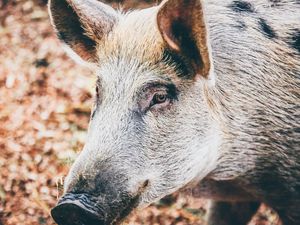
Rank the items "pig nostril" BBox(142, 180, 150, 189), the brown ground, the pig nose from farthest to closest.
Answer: the brown ground < "pig nostril" BBox(142, 180, 150, 189) < the pig nose

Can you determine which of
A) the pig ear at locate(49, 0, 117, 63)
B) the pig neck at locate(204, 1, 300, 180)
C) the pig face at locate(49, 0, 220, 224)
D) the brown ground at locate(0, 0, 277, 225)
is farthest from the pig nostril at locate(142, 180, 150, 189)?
the brown ground at locate(0, 0, 277, 225)

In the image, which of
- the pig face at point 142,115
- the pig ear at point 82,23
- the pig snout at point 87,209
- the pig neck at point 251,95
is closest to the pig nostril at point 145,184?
the pig face at point 142,115

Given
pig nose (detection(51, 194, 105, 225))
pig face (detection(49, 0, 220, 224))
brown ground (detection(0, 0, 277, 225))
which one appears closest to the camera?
pig nose (detection(51, 194, 105, 225))

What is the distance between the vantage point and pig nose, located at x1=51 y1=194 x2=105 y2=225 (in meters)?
3.01

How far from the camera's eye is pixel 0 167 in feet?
20.1

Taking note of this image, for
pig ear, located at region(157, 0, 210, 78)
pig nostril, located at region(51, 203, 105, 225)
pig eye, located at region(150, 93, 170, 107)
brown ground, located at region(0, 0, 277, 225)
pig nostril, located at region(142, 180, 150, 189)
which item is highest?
pig ear, located at region(157, 0, 210, 78)

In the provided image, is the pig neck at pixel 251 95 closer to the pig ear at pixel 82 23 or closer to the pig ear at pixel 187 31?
the pig ear at pixel 187 31

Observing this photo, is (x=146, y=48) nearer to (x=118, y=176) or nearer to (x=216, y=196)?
(x=118, y=176)

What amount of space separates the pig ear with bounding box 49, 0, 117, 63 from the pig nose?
Answer: 1136 mm

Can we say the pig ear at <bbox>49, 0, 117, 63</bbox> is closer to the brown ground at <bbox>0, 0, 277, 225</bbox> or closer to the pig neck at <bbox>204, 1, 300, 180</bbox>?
the pig neck at <bbox>204, 1, 300, 180</bbox>

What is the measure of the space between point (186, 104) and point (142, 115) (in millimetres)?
265

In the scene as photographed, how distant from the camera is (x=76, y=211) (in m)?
3.02

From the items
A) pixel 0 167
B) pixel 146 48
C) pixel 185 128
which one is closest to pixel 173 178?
pixel 185 128

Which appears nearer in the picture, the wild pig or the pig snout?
the pig snout
